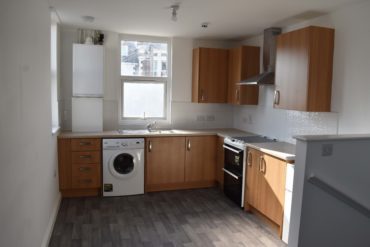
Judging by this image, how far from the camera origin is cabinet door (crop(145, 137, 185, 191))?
Answer: 14.8 feet

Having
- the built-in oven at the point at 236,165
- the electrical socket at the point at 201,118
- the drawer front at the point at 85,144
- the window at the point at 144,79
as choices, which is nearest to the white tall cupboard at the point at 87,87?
the drawer front at the point at 85,144

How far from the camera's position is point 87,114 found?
4.48 meters

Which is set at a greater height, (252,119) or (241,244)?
(252,119)

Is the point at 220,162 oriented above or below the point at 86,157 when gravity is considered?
below

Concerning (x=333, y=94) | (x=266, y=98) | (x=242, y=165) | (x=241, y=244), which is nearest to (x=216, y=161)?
(x=242, y=165)

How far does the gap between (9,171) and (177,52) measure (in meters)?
3.82

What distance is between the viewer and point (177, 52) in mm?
5078

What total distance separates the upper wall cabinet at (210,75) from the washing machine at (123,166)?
4.41ft

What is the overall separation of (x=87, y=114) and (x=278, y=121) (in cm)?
281

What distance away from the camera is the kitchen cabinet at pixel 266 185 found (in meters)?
3.23

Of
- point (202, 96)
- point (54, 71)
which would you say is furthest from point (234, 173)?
point (54, 71)

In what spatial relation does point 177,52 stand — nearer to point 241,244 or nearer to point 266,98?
point 266,98

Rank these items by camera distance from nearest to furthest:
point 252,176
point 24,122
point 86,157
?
point 24,122, point 252,176, point 86,157

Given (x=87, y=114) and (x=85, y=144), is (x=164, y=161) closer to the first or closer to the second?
(x=85, y=144)
